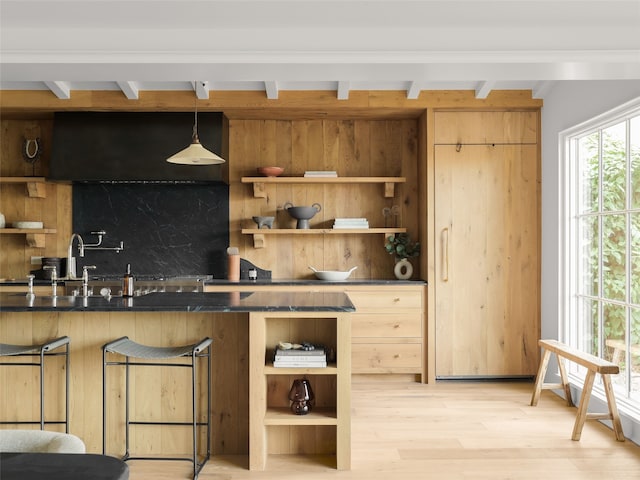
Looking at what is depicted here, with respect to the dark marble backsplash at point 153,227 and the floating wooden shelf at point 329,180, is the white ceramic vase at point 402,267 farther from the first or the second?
the dark marble backsplash at point 153,227

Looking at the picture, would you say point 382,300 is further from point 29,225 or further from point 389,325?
point 29,225

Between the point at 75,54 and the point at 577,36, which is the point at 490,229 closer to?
the point at 577,36

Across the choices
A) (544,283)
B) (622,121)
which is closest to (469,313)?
(544,283)

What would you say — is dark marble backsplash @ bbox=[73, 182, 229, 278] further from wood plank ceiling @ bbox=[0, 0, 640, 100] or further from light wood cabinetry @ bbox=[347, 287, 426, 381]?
wood plank ceiling @ bbox=[0, 0, 640, 100]

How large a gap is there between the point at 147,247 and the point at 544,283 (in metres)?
3.57

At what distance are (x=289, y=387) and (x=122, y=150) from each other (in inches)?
112

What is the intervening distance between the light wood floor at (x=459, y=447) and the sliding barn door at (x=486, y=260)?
21.5 inches

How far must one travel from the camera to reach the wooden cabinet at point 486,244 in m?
5.06

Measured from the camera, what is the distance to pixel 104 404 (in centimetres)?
298

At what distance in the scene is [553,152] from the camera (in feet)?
15.6

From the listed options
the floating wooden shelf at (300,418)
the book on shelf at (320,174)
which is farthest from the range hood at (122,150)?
the floating wooden shelf at (300,418)

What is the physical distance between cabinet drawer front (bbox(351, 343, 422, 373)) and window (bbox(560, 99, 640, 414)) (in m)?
1.21

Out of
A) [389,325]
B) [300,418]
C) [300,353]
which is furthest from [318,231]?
[300,418]

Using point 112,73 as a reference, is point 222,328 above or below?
below
